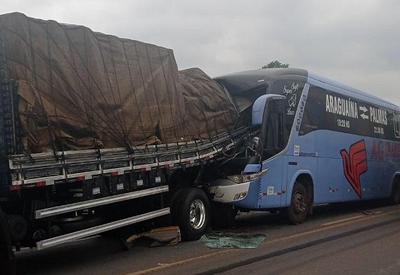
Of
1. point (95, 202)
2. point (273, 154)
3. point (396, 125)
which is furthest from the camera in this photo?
point (396, 125)

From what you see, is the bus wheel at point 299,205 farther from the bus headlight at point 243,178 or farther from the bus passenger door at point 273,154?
the bus headlight at point 243,178

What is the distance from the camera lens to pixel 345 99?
15086 mm

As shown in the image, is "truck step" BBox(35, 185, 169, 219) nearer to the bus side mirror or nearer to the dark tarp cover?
the dark tarp cover

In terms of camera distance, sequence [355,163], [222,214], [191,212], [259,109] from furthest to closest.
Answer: [355,163] → [259,109] → [222,214] → [191,212]

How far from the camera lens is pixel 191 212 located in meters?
10.2

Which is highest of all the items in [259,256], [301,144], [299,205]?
[301,144]

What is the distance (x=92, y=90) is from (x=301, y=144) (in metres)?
6.02

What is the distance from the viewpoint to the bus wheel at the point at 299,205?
12.6 meters

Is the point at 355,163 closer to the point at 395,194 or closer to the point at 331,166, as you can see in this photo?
the point at 331,166

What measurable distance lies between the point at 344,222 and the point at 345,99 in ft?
11.4

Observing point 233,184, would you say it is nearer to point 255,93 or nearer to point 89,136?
point 255,93

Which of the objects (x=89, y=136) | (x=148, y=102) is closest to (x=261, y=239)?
(x=148, y=102)

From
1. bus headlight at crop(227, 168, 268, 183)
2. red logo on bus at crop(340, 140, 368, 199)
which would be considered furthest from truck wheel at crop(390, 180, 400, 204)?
bus headlight at crop(227, 168, 268, 183)

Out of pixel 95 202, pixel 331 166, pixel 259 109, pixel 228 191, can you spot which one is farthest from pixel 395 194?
pixel 95 202
